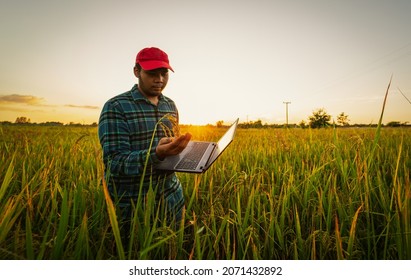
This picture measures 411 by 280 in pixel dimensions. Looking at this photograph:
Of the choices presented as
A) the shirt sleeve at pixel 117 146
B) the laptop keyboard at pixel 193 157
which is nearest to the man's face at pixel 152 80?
the shirt sleeve at pixel 117 146

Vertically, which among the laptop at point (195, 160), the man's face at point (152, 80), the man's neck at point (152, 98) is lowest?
the laptop at point (195, 160)

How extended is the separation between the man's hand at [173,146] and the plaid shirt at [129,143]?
0.18ft

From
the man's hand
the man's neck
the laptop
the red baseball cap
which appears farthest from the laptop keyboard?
the red baseball cap

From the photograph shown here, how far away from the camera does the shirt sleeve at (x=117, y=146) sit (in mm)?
1216

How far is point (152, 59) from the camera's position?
145 cm

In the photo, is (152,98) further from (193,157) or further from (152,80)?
(193,157)

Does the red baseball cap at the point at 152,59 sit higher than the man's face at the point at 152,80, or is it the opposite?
the red baseball cap at the point at 152,59

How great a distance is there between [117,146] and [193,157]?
450 mm

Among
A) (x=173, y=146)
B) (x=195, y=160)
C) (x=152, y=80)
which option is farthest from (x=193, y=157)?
(x=152, y=80)

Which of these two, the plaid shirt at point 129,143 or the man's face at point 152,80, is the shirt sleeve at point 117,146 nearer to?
the plaid shirt at point 129,143
